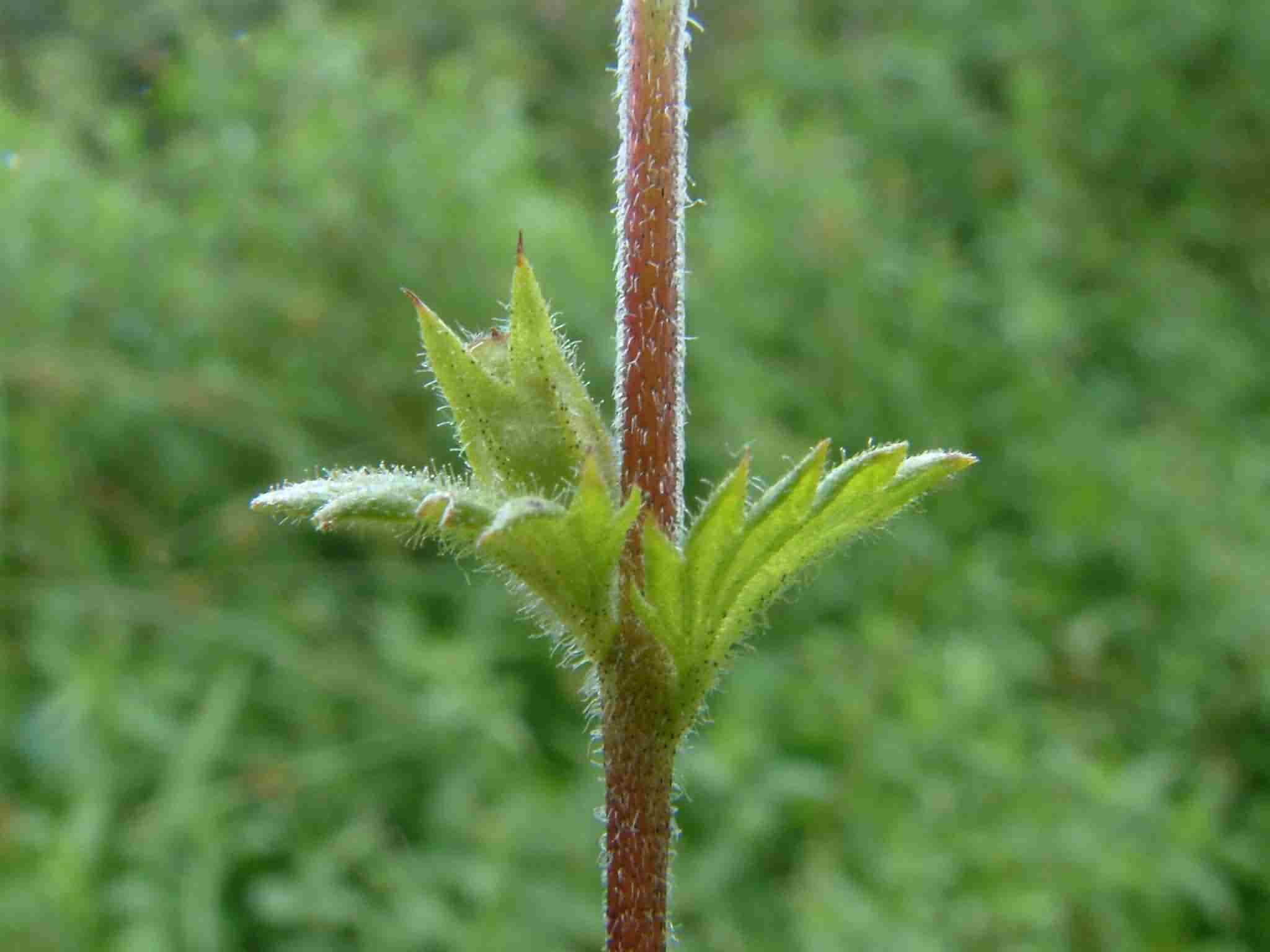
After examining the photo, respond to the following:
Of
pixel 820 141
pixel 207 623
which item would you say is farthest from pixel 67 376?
pixel 820 141

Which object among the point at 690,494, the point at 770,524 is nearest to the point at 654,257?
the point at 770,524

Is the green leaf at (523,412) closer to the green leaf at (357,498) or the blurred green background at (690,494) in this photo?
the green leaf at (357,498)

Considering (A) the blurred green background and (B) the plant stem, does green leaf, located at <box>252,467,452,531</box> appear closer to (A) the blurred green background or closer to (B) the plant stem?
(B) the plant stem

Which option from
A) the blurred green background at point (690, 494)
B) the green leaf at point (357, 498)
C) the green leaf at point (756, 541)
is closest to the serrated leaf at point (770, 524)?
the green leaf at point (756, 541)

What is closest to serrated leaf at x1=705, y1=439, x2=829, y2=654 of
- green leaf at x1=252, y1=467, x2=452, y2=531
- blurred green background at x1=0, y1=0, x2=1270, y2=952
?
green leaf at x1=252, y1=467, x2=452, y2=531

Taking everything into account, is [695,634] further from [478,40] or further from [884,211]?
[478,40]

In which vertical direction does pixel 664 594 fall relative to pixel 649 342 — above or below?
below

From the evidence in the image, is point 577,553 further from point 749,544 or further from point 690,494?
point 690,494
